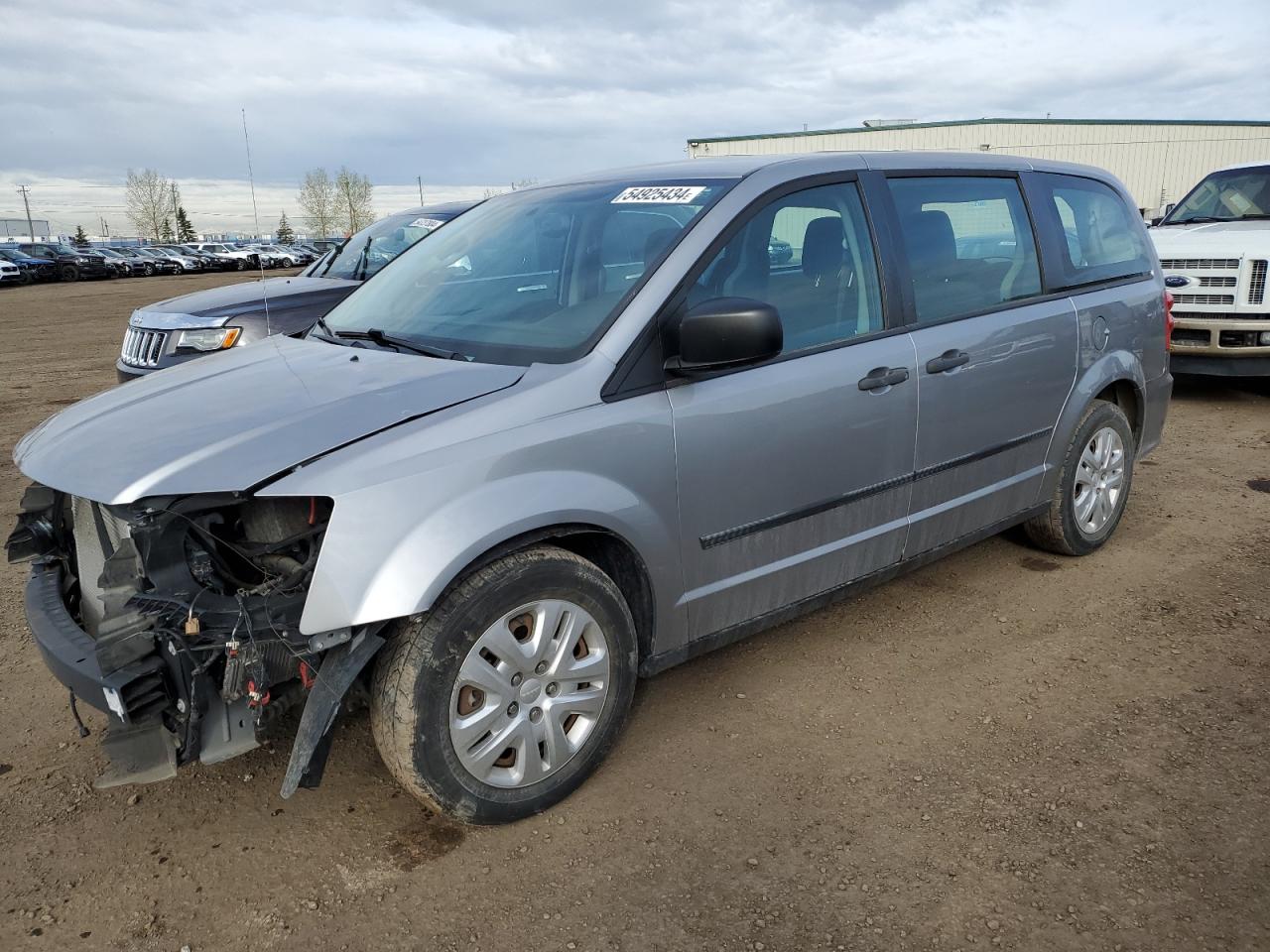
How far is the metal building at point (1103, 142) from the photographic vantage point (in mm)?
32875

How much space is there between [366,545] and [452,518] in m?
0.22

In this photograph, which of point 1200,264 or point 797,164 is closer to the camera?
point 797,164

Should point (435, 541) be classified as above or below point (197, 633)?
above

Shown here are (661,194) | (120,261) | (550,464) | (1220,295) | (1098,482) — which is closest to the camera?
(550,464)

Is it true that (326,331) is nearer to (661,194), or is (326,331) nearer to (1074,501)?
(661,194)

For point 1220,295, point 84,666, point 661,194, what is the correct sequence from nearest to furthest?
point 84,666, point 661,194, point 1220,295

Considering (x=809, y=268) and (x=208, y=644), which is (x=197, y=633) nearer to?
(x=208, y=644)

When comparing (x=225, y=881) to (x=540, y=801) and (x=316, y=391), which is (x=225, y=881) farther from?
(x=316, y=391)

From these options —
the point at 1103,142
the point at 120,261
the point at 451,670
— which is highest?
the point at 1103,142

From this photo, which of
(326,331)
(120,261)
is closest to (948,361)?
(326,331)

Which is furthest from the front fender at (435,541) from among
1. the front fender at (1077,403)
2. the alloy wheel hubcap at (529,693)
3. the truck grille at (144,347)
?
the truck grille at (144,347)

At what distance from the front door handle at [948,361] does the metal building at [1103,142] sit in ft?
100

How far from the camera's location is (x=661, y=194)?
3373mm

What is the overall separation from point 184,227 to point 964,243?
118 metres
